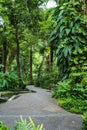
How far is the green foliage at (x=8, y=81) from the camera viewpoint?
12781 millimetres

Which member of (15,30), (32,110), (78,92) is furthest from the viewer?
(15,30)

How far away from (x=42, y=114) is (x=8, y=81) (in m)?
6.54

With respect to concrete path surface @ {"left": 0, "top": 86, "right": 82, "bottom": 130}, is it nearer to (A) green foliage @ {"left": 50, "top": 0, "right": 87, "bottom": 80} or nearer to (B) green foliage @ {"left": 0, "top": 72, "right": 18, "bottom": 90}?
(A) green foliage @ {"left": 50, "top": 0, "right": 87, "bottom": 80}

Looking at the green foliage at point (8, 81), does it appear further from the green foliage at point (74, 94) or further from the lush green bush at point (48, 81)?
the green foliage at point (74, 94)

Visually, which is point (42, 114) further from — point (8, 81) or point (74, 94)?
point (8, 81)

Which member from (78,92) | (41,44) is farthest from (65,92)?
(41,44)

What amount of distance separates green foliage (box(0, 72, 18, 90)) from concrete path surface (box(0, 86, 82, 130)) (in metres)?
3.98

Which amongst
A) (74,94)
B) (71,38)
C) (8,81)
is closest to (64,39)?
(71,38)

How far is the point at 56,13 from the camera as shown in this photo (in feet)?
33.5

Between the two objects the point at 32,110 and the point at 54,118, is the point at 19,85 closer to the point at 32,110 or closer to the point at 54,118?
the point at 32,110

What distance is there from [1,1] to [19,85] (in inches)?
183

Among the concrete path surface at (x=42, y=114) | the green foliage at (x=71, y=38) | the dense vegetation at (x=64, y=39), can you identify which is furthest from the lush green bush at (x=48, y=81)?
the concrete path surface at (x=42, y=114)

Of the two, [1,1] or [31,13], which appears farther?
[31,13]

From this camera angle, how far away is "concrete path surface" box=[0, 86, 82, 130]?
243 inches
